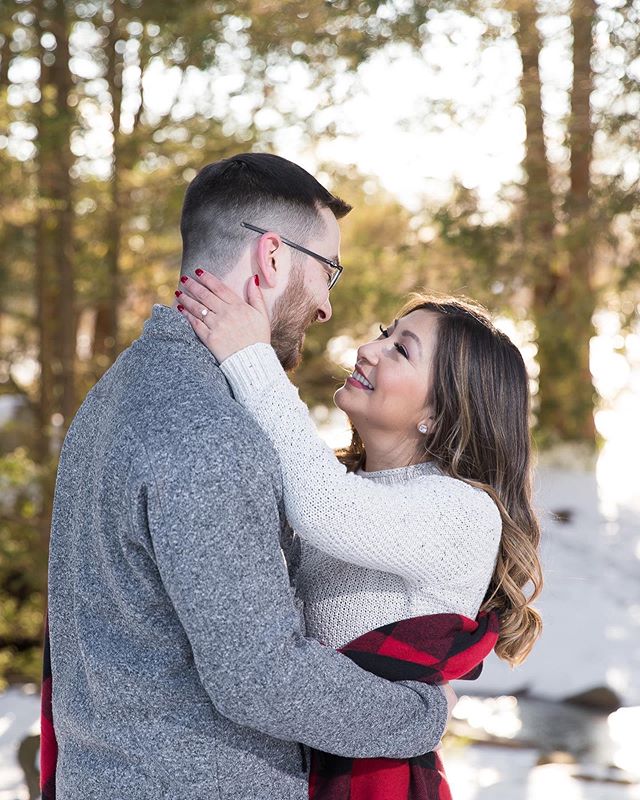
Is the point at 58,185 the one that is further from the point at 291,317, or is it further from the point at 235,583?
the point at 235,583

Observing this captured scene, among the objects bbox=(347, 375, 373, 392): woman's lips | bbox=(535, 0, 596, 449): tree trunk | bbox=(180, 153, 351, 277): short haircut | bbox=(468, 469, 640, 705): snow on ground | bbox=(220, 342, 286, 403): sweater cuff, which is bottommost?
bbox=(468, 469, 640, 705): snow on ground

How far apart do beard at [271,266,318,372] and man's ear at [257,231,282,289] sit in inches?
1.5

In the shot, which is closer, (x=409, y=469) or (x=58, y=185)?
(x=409, y=469)

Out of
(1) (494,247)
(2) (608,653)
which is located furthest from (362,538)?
(2) (608,653)

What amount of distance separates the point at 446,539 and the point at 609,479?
9141mm

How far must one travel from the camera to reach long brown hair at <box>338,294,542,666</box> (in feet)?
6.24

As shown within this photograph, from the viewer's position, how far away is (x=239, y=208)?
1.59 m

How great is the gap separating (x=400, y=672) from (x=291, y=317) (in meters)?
0.63

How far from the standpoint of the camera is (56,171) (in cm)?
499

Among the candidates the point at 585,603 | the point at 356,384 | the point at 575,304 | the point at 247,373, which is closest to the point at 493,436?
the point at 356,384

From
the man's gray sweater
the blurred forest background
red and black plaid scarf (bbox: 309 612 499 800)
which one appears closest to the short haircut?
the man's gray sweater

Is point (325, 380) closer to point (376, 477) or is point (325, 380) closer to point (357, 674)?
point (376, 477)

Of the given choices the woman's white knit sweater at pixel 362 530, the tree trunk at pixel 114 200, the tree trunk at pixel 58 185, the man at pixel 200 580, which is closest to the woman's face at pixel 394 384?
the woman's white knit sweater at pixel 362 530

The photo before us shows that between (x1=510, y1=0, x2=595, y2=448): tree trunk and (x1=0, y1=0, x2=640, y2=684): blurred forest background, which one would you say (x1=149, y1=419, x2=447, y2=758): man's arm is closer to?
(x1=0, y1=0, x2=640, y2=684): blurred forest background
